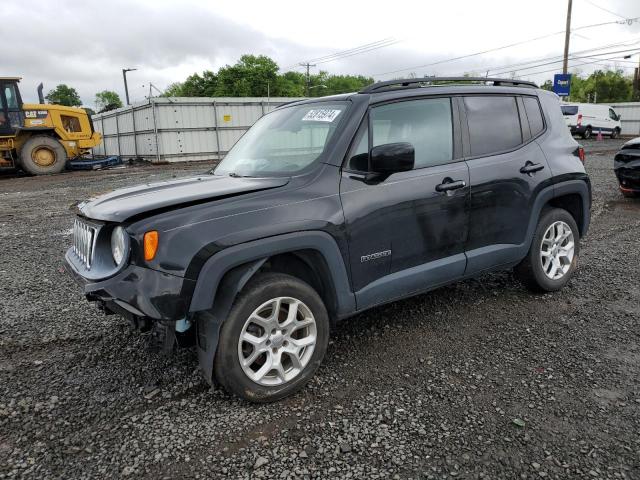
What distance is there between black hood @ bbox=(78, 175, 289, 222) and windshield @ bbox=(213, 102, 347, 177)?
0.76ft

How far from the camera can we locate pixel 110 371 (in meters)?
3.32

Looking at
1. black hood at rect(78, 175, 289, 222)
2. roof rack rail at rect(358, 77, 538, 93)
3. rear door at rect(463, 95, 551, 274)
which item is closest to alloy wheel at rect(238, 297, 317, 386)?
black hood at rect(78, 175, 289, 222)

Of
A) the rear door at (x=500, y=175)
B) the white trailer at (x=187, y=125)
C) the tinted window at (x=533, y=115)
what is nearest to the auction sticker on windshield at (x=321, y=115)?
the rear door at (x=500, y=175)

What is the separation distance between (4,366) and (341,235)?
2.59 m

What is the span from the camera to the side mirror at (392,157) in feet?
9.87

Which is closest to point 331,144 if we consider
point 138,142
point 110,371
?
point 110,371

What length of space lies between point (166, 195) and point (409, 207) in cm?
160

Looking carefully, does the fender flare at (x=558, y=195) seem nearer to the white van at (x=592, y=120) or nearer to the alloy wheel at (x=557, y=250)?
the alloy wheel at (x=557, y=250)

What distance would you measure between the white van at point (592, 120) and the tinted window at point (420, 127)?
3126cm

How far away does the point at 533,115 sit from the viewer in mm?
4363

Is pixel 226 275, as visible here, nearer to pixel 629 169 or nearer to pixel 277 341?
pixel 277 341

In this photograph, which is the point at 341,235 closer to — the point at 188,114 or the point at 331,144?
the point at 331,144

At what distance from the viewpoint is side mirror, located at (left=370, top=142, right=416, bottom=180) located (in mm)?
3010

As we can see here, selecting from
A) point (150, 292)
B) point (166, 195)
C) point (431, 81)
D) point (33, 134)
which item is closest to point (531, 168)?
point (431, 81)
